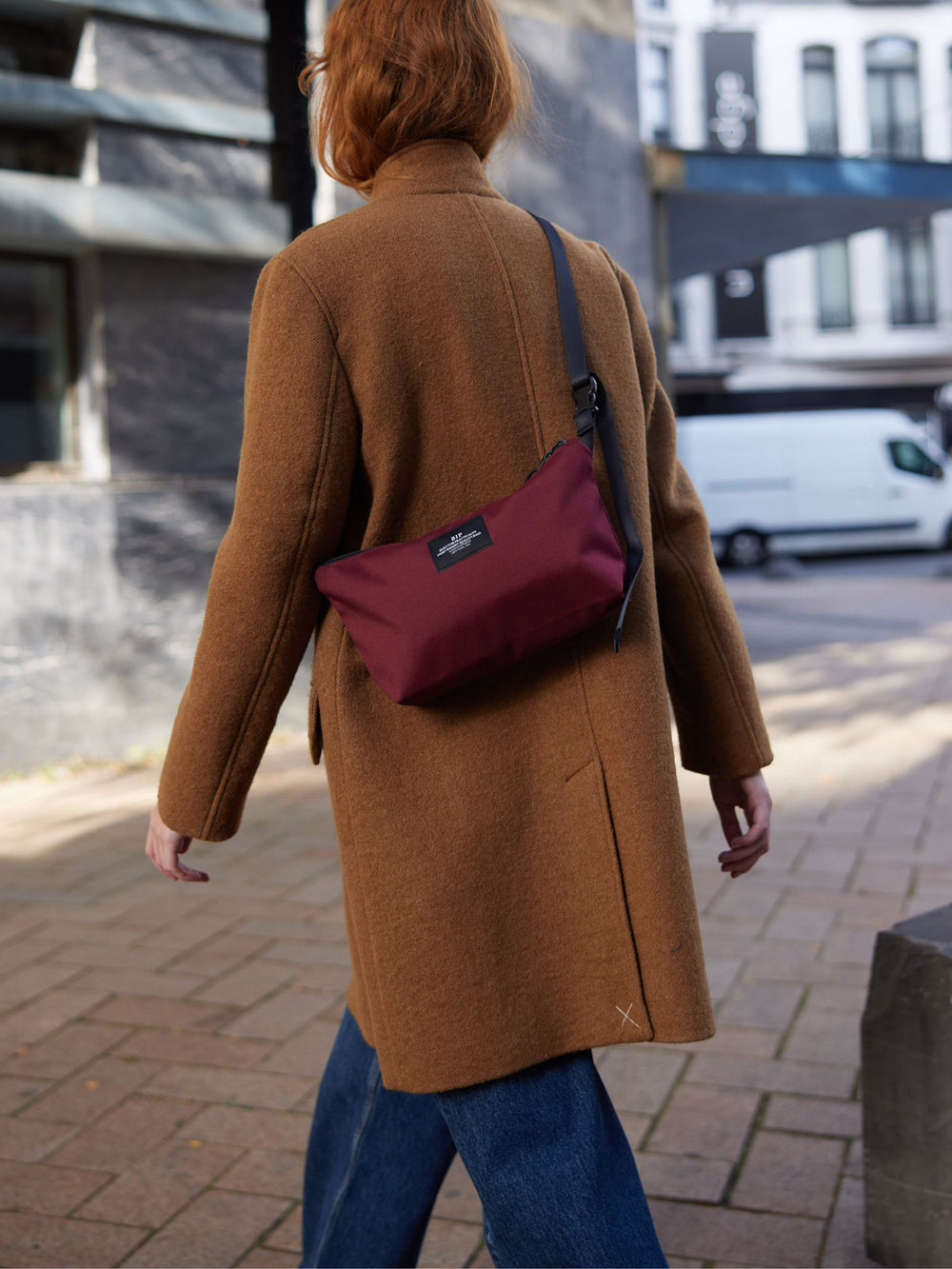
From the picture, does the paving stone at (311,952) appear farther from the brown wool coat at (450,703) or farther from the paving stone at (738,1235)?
the brown wool coat at (450,703)

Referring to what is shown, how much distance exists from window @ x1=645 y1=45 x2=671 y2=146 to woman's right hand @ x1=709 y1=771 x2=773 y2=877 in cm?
2972

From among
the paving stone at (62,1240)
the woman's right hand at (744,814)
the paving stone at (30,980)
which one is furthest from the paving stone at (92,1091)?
the woman's right hand at (744,814)

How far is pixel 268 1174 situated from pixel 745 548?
18.0m

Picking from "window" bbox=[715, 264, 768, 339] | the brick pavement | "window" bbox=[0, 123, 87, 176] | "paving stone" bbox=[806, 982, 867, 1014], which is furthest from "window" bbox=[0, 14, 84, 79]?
"window" bbox=[715, 264, 768, 339]

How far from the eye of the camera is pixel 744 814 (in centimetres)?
193

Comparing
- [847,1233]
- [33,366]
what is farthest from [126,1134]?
[33,366]

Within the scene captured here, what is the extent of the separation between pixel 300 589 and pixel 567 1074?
657 millimetres

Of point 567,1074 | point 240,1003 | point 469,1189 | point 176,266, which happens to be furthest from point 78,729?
point 567,1074

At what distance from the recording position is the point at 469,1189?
2.68 metres

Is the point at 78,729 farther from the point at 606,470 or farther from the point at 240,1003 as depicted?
the point at 606,470

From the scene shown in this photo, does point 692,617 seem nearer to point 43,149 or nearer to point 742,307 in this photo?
point 43,149

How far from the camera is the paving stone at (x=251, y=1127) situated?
2.87 m

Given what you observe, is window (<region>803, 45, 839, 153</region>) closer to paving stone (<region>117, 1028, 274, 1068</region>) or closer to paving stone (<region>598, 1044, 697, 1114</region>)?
paving stone (<region>598, 1044, 697, 1114</region>)

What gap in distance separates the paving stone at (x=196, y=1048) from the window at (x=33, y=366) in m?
3.88
